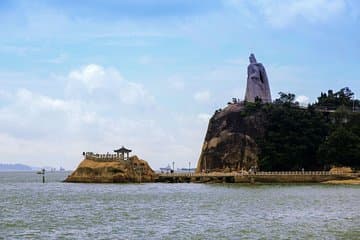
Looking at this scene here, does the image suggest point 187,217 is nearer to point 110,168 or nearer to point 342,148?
point 110,168

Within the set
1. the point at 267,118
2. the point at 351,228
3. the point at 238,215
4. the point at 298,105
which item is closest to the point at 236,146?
the point at 267,118

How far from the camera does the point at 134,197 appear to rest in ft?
262

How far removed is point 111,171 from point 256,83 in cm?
5002

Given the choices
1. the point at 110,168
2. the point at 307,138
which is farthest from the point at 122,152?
the point at 307,138

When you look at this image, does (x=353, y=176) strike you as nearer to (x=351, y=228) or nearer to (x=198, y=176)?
(x=198, y=176)

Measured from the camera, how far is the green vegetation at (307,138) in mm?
118938

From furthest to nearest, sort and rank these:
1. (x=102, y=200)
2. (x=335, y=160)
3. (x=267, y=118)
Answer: (x=267, y=118) < (x=335, y=160) < (x=102, y=200)

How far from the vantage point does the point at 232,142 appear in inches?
5305

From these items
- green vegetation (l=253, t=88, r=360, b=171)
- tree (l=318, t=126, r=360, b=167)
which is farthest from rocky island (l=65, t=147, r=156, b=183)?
tree (l=318, t=126, r=360, b=167)

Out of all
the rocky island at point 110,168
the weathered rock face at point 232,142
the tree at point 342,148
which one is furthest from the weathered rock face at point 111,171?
the tree at point 342,148

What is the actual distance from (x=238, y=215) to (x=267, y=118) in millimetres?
79684

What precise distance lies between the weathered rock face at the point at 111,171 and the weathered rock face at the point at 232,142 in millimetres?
20633

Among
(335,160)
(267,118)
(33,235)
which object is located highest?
(267,118)

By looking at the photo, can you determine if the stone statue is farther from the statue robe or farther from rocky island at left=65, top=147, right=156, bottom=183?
rocky island at left=65, top=147, right=156, bottom=183
